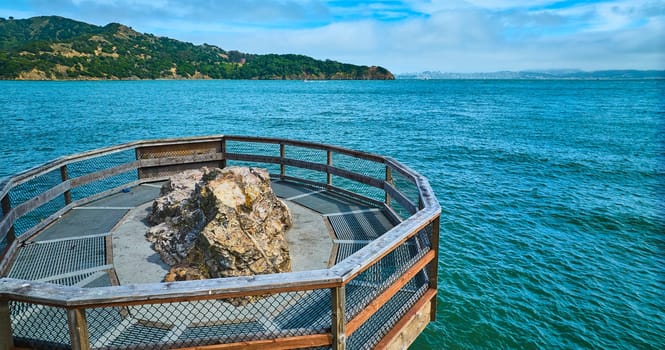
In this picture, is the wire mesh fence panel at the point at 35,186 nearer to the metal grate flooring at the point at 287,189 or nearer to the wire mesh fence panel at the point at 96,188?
the wire mesh fence panel at the point at 96,188

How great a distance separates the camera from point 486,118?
5209cm

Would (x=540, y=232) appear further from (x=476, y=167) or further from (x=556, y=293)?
(x=476, y=167)

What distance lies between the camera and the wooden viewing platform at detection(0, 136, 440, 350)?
3.09 metres

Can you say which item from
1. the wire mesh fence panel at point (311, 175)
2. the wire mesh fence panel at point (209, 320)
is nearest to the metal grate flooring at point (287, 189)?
the wire mesh fence panel at point (209, 320)

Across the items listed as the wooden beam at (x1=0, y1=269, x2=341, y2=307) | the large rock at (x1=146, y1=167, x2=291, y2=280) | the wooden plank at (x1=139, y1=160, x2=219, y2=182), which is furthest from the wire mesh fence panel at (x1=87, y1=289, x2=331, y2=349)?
the wooden plank at (x1=139, y1=160, x2=219, y2=182)

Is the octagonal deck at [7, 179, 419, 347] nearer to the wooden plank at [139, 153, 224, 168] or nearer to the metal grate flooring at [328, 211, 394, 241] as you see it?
the metal grate flooring at [328, 211, 394, 241]

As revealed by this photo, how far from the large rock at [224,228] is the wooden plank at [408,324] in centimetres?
158

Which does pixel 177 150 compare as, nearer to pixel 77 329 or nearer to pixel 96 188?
pixel 77 329

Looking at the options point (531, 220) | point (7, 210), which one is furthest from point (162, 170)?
point (531, 220)

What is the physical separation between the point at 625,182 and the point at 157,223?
74.4 ft

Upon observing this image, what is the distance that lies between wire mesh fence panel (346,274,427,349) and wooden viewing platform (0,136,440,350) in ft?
0.05

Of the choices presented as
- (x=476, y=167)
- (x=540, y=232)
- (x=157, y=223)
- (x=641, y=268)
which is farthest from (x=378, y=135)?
(x=157, y=223)

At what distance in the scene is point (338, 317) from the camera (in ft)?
11.4

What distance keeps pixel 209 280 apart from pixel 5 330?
1.59 m
